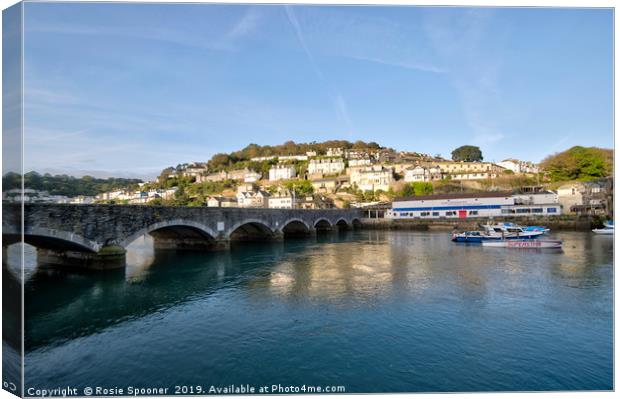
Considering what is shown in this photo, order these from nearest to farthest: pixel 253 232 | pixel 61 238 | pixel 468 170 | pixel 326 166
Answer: pixel 61 238 < pixel 253 232 < pixel 468 170 < pixel 326 166

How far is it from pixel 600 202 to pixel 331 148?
85.0 metres

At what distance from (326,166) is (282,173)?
12.1m

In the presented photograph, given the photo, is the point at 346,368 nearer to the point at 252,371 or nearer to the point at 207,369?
the point at 252,371

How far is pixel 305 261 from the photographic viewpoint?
19750 millimetres

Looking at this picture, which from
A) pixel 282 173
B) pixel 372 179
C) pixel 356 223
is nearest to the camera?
pixel 356 223

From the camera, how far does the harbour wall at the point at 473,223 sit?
39500 mm

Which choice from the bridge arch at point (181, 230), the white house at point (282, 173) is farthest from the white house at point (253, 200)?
the bridge arch at point (181, 230)

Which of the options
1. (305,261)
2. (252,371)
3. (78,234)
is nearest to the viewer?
(252,371)

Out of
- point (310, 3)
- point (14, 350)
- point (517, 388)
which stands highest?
point (310, 3)

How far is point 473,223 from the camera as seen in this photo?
4647cm

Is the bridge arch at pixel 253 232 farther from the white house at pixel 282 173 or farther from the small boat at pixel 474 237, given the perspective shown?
the white house at pixel 282 173

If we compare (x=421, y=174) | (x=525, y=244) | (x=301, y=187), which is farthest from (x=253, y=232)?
(x=421, y=174)

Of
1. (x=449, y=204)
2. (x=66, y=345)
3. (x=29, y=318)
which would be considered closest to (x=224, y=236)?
(x=29, y=318)

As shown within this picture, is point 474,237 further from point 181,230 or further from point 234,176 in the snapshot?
point 234,176
